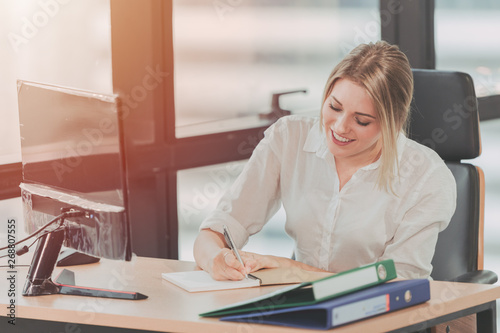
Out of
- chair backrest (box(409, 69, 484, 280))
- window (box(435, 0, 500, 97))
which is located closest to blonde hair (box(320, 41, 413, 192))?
chair backrest (box(409, 69, 484, 280))

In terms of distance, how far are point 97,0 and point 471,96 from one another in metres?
1.24

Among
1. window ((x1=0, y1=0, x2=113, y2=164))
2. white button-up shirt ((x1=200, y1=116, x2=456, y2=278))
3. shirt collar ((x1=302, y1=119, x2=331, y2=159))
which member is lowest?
white button-up shirt ((x1=200, y1=116, x2=456, y2=278))

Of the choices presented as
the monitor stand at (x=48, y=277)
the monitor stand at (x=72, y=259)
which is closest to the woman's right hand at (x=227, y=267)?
the monitor stand at (x=48, y=277)

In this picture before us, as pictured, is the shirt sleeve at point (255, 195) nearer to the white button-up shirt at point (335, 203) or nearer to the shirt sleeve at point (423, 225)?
the white button-up shirt at point (335, 203)

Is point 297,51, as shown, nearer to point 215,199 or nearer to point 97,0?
point 215,199

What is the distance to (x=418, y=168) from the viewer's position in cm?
227

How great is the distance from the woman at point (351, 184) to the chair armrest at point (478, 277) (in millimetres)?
169

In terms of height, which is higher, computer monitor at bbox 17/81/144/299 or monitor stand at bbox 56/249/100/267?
computer monitor at bbox 17/81/144/299

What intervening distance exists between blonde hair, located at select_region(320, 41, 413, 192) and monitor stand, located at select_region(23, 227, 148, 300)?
2.65ft

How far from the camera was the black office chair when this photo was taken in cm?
236

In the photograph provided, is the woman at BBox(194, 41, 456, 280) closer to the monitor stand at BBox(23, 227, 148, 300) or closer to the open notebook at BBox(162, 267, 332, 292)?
the open notebook at BBox(162, 267, 332, 292)

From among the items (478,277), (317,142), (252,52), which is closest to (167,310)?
(317,142)

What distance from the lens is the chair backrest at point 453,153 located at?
237 centimetres

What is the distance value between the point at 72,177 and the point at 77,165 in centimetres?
4
